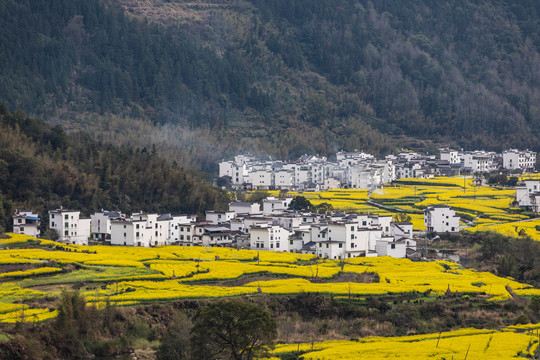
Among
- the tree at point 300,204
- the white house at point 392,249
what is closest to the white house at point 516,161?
the tree at point 300,204

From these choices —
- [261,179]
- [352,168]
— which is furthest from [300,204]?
[352,168]

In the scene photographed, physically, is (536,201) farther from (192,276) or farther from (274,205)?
(192,276)

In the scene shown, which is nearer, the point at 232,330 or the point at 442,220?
the point at 232,330

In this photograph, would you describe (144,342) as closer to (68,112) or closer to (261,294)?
(261,294)

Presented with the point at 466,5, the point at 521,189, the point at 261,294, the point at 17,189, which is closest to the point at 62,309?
the point at 261,294

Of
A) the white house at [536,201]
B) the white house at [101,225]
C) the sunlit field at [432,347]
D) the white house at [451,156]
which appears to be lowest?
the sunlit field at [432,347]

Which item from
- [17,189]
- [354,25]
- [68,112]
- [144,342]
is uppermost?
[354,25]

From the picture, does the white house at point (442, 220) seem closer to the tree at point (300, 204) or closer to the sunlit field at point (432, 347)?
the tree at point (300, 204)
